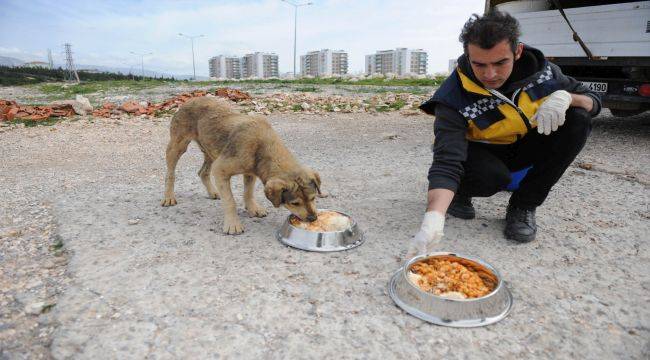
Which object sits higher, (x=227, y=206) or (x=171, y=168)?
(x=171, y=168)

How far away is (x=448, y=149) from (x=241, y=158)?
1.95 metres

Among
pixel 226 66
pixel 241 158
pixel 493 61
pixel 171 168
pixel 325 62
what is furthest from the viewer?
pixel 226 66

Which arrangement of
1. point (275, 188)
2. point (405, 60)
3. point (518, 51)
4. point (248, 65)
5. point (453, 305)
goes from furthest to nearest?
point (248, 65)
point (405, 60)
point (275, 188)
point (518, 51)
point (453, 305)

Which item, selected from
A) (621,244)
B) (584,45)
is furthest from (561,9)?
(621,244)

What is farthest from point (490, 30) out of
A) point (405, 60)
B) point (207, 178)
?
point (405, 60)

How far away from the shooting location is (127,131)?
32.2 feet

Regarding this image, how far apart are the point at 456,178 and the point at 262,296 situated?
181cm

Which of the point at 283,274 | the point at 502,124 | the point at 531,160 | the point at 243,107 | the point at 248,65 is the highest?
the point at 248,65

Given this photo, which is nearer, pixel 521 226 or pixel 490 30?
pixel 490 30

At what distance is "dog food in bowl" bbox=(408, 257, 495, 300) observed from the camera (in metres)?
2.87

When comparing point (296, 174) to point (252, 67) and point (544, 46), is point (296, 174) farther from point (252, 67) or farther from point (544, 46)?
point (252, 67)

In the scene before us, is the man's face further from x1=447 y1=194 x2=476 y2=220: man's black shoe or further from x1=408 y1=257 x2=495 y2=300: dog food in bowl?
x1=408 y1=257 x2=495 y2=300: dog food in bowl

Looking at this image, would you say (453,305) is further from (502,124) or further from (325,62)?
(325,62)

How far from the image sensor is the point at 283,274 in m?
3.33
